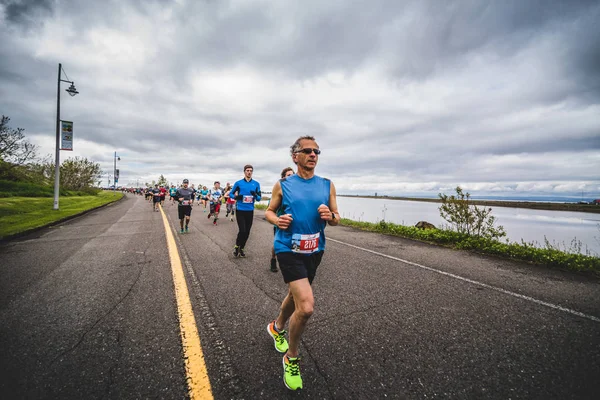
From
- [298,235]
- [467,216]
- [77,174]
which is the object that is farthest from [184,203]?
[77,174]

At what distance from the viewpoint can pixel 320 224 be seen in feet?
7.56

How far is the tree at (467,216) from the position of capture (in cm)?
803

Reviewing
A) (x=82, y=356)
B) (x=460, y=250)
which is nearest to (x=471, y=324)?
(x=82, y=356)

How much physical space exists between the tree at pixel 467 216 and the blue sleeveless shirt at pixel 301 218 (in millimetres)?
8106

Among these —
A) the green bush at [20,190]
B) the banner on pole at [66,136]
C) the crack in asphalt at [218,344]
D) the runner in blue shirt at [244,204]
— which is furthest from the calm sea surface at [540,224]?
the green bush at [20,190]

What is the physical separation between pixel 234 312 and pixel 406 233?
8.12 meters

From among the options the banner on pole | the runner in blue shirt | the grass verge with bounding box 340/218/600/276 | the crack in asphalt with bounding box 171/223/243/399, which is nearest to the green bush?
the banner on pole

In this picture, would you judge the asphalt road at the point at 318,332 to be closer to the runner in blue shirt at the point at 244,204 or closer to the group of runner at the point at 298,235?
the group of runner at the point at 298,235

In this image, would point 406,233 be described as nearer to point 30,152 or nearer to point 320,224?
point 320,224

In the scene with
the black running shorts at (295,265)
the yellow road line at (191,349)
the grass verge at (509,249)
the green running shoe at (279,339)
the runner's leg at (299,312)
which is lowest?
the yellow road line at (191,349)

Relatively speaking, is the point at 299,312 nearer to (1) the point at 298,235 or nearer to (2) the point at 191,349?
(1) the point at 298,235

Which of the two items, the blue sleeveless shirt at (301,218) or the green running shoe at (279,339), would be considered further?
the green running shoe at (279,339)

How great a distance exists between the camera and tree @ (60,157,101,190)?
39.3 meters

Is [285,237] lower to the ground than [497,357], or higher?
higher
